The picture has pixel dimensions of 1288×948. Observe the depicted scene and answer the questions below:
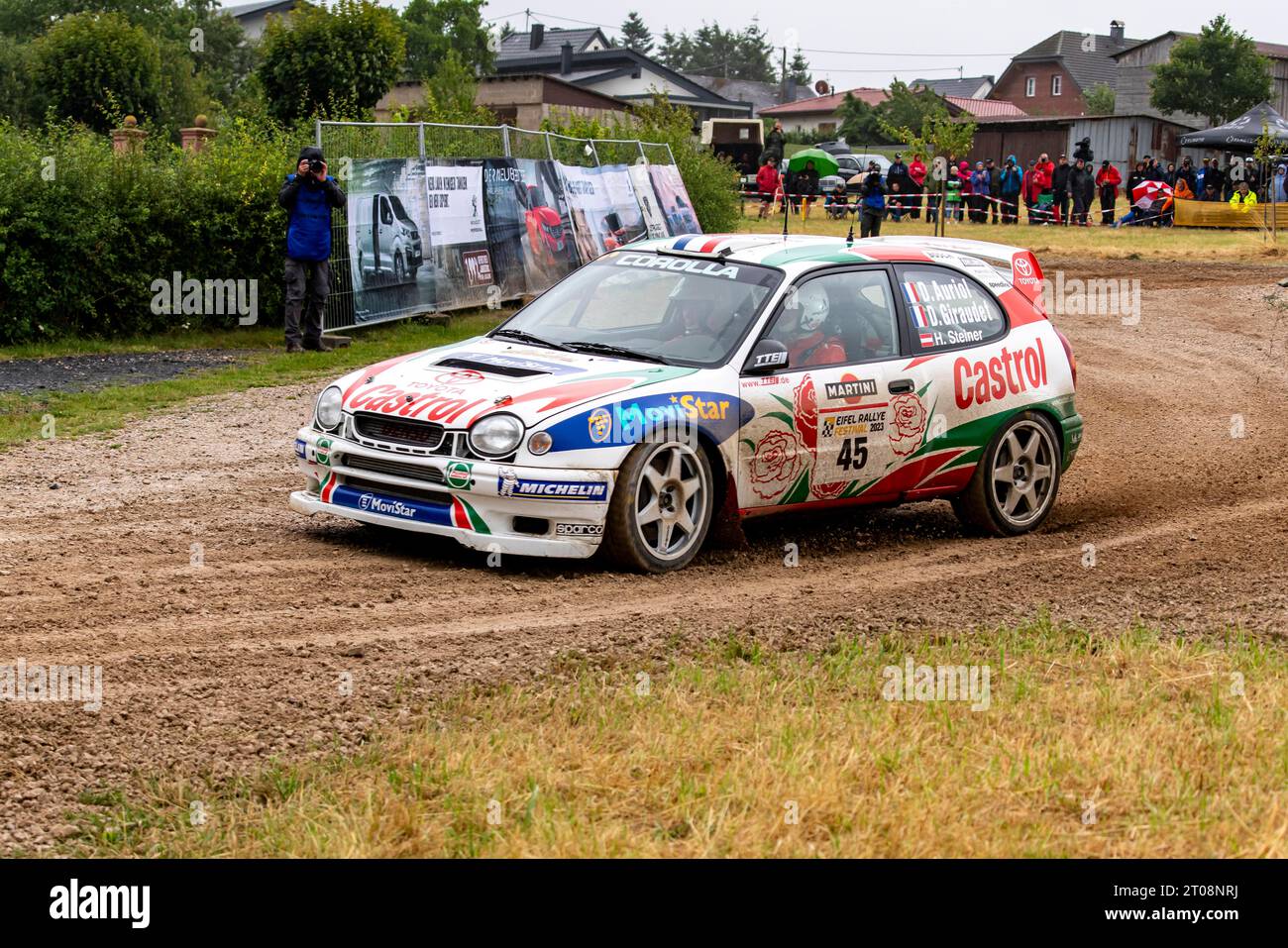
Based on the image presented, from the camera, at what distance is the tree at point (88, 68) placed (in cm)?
4044

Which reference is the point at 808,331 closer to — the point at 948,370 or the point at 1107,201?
the point at 948,370

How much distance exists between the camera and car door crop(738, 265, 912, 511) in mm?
8219

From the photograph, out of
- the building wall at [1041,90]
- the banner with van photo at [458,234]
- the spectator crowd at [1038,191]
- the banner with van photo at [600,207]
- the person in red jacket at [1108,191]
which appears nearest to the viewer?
the banner with van photo at [458,234]

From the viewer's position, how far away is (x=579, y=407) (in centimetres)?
758

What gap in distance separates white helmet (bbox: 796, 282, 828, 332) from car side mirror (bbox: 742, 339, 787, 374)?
39 cm

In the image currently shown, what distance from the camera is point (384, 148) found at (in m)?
17.8

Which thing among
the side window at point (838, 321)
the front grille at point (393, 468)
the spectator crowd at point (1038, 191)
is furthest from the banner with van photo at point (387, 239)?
the spectator crowd at point (1038, 191)

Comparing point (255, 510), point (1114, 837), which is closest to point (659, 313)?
point (255, 510)

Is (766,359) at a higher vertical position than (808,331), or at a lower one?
lower

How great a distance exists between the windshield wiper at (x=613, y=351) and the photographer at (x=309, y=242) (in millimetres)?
7856

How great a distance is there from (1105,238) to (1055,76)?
271ft

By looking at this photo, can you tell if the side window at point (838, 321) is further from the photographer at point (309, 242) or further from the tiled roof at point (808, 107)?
the tiled roof at point (808, 107)

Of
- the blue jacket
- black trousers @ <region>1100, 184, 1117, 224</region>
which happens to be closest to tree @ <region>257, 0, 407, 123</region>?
the blue jacket

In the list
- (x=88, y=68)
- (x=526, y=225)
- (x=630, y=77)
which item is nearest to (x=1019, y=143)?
(x=88, y=68)
